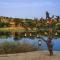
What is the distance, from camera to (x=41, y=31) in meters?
5.20

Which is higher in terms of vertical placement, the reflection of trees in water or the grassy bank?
the reflection of trees in water

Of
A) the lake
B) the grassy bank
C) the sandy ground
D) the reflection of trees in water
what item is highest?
the reflection of trees in water

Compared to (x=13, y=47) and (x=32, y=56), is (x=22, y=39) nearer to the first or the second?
(x=13, y=47)

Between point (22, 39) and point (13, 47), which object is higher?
point (22, 39)

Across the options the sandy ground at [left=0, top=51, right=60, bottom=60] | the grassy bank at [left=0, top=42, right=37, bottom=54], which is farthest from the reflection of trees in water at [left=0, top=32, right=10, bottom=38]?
the sandy ground at [left=0, top=51, right=60, bottom=60]

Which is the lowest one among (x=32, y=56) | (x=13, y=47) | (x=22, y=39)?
(x=32, y=56)

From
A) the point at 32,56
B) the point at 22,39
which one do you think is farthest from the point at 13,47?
the point at 32,56

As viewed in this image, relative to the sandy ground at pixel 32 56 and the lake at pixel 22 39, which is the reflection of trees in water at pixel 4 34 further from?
the sandy ground at pixel 32 56

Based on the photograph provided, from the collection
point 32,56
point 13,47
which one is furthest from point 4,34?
point 32,56

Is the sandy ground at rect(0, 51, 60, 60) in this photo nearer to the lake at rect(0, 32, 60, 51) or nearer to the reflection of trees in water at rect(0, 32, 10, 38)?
the lake at rect(0, 32, 60, 51)

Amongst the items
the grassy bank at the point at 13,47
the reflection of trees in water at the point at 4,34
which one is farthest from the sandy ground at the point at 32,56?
the reflection of trees in water at the point at 4,34

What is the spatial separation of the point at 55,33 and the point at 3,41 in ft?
3.12

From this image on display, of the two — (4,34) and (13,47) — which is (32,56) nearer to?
(13,47)

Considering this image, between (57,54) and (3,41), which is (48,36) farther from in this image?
(3,41)
